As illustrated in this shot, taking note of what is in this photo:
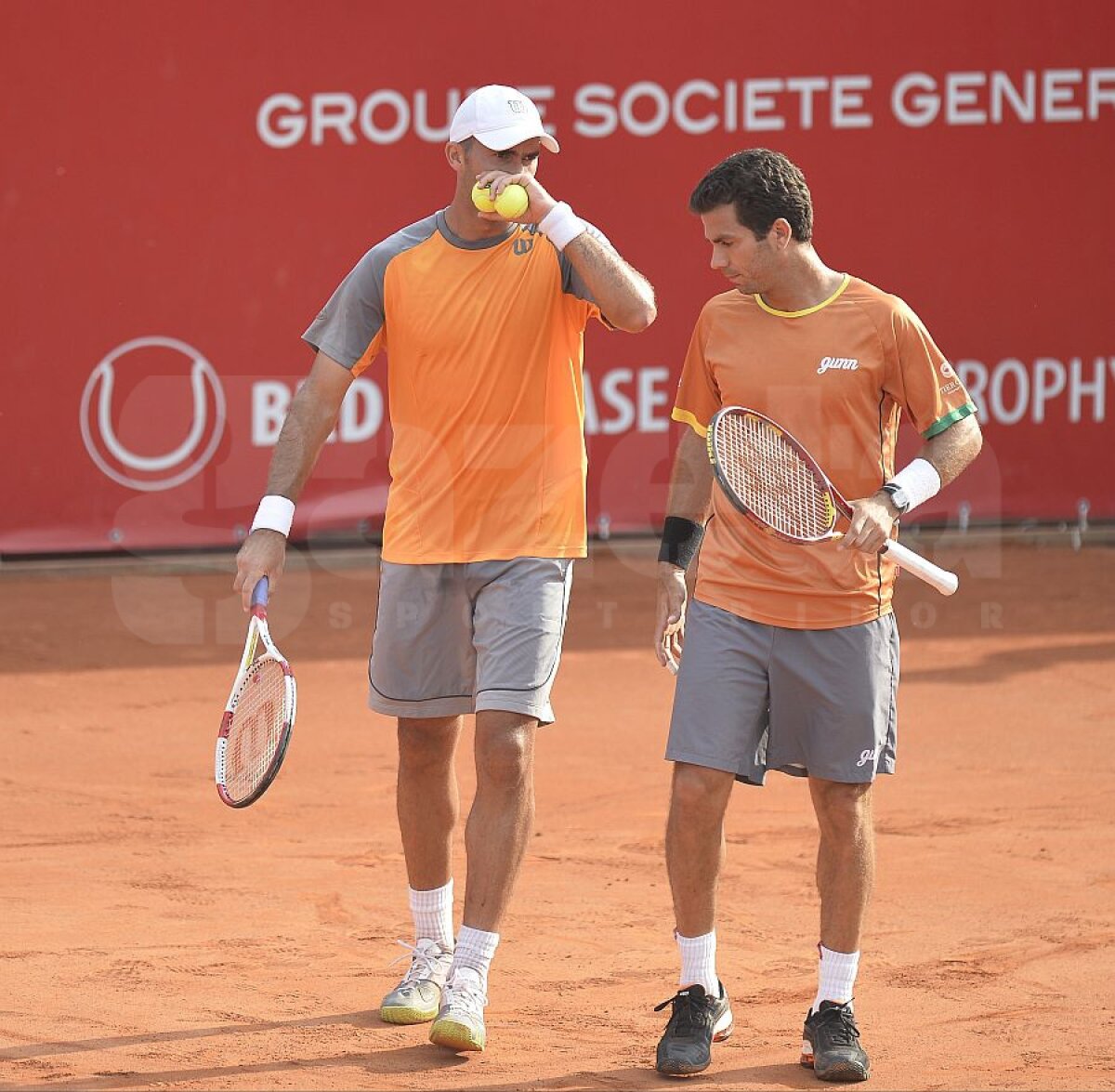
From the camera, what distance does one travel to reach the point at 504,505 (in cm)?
471

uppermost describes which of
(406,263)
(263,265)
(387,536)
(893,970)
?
(263,265)

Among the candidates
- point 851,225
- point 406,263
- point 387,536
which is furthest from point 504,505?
point 851,225

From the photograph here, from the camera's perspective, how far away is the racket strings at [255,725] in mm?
4289

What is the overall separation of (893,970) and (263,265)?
20.6 ft

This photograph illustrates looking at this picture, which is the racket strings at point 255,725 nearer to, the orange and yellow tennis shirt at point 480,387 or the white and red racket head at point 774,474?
the orange and yellow tennis shirt at point 480,387

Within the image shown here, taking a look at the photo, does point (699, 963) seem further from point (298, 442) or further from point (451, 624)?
point (298, 442)

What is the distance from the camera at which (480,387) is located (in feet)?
15.4

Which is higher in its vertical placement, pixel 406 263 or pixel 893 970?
pixel 406 263

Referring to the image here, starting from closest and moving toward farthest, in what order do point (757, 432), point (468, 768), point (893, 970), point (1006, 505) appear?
point (757, 432), point (893, 970), point (468, 768), point (1006, 505)

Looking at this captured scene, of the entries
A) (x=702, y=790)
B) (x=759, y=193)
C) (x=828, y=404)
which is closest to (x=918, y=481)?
(x=828, y=404)

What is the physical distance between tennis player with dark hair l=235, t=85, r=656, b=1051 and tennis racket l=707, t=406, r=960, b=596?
0.42 meters

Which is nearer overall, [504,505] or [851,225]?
[504,505]

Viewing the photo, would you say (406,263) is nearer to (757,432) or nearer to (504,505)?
(504,505)

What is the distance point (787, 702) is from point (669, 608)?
37 cm
